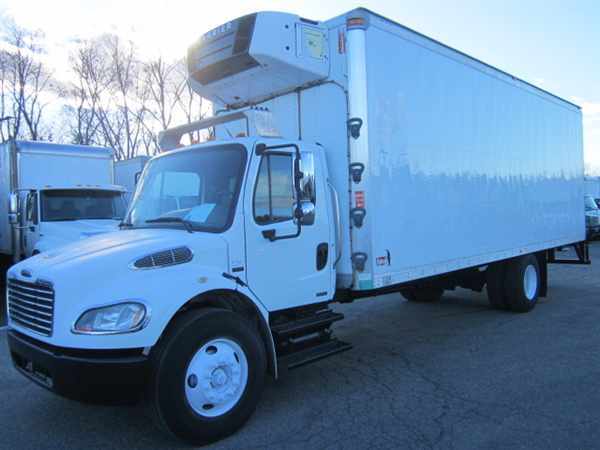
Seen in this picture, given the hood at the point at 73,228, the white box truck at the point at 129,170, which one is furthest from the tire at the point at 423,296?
the white box truck at the point at 129,170

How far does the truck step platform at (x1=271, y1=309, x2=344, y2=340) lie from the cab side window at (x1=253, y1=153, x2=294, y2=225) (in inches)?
39.8

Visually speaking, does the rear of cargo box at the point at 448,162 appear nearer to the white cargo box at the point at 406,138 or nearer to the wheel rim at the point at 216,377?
the white cargo box at the point at 406,138

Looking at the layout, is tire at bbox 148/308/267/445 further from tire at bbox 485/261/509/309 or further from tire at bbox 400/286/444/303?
tire at bbox 400/286/444/303

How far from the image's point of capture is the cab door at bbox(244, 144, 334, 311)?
439 cm

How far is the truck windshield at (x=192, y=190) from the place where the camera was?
431 centimetres

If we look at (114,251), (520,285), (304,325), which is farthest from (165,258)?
(520,285)

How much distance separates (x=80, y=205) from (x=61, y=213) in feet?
1.40

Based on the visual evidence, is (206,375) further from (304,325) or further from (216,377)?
(304,325)

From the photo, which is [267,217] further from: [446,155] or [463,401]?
[446,155]

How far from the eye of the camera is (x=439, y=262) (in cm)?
604

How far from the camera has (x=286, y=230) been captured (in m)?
4.57

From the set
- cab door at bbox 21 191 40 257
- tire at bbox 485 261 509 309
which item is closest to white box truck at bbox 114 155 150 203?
cab door at bbox 21 191 40 257

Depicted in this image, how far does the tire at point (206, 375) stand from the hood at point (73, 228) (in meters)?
5.81

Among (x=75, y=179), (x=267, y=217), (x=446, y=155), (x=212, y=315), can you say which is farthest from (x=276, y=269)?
Result: (x=75, y=179)
